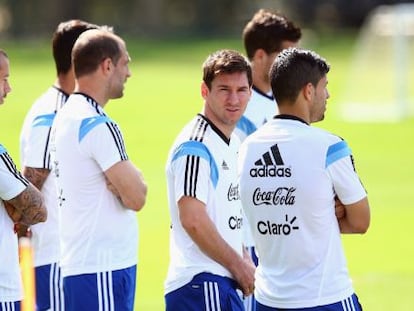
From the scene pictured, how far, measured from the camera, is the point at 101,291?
25.5ft

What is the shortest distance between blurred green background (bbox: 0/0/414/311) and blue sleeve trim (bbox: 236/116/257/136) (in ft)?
10.2

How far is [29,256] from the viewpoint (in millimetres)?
8523

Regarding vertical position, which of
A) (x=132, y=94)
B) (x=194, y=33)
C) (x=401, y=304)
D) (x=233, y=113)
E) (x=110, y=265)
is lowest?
(x=401, y=304)

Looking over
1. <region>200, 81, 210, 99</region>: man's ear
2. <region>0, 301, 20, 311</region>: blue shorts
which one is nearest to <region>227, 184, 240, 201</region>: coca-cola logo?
<region>200, 81, 210, 99</region>: man's ear

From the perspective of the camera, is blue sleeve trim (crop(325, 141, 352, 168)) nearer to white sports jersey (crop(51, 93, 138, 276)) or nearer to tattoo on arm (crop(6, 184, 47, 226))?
white sports jersey (crop(51, 93, 138, 276))

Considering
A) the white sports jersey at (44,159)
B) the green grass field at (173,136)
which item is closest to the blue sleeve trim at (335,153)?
the white sports jersey at (44,159)

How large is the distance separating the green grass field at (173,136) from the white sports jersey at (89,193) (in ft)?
12.8

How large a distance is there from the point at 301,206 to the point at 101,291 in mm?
1711

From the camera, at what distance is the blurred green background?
13.8 m

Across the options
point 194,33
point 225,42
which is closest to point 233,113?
point 225,42

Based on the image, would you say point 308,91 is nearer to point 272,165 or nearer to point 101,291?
point 272,165

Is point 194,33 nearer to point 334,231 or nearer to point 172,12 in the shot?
point 172,12

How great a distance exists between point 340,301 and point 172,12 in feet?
178

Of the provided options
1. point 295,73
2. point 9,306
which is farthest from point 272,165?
point 9,306
